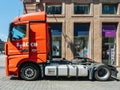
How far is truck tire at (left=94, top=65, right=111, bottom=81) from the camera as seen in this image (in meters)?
18.2

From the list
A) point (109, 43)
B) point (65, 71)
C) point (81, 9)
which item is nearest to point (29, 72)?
point (65, 71)

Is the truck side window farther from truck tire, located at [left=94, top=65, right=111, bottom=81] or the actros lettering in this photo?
truck tire, located at [left=94, top=65, right=111, bottom=81]

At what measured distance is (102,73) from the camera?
60.3 feet

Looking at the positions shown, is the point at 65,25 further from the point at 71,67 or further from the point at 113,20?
the point at 71,67

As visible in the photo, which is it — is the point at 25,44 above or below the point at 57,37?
below

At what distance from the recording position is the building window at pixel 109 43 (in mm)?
30531

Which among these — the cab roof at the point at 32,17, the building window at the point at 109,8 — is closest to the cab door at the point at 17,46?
the cab roof at the point at 32,17

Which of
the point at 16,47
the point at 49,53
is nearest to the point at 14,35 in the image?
the point at 16,47

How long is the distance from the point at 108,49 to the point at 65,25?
13.6 feet

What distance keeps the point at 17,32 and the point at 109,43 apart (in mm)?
14073

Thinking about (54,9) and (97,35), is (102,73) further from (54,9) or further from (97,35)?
(54,9)

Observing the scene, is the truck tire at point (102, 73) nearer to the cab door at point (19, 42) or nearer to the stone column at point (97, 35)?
the cab door at point (19, 42)

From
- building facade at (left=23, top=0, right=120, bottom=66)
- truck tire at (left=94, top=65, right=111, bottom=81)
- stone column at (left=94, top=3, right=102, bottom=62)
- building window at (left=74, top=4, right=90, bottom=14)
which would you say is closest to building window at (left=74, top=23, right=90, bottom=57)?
building facade at (left=23, top=0, right=120, bottom=66)

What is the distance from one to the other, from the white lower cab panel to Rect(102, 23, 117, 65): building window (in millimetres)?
12788
